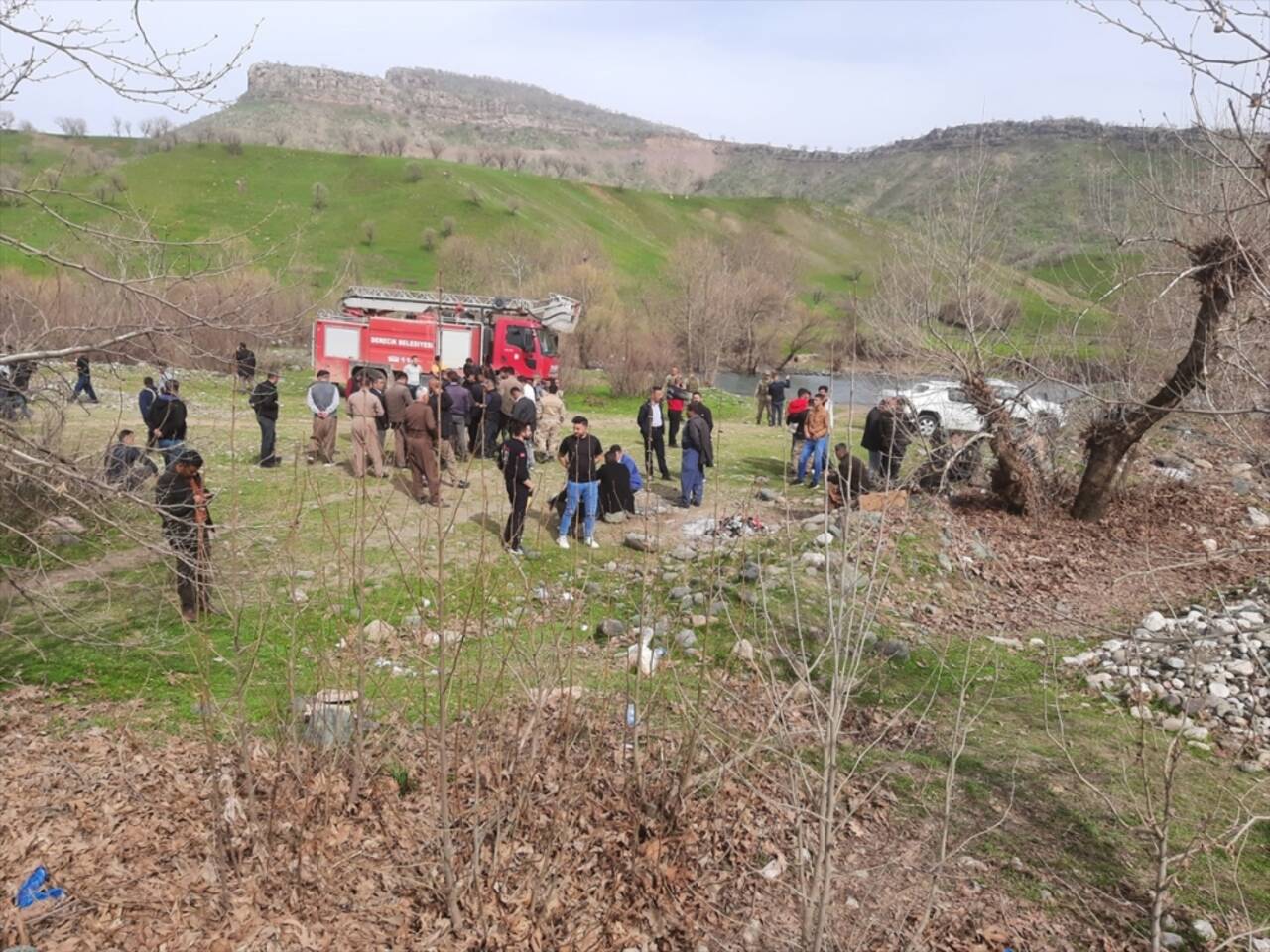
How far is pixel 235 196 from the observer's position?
58.9 metres

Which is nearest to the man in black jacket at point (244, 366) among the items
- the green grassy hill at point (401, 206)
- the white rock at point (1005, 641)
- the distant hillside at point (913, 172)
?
the white rock at point (1005, 641)

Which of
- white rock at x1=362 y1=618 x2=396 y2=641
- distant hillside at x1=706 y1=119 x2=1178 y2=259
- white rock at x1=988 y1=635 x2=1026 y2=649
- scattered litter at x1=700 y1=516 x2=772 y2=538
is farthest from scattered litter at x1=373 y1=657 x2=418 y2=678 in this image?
distant hillside at x1=706 y1=119 x2=1178 y2=259

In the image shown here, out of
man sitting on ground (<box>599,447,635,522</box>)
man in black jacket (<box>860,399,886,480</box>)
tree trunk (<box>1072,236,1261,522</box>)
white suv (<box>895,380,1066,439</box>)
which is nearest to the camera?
tree trunk (<box>1072,236,1261,522</box>)

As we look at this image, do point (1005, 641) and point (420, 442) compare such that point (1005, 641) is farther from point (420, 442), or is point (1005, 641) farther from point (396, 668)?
point (420, 442)

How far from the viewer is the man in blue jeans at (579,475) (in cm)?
928

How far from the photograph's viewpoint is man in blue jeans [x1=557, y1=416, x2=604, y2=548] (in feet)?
30.5

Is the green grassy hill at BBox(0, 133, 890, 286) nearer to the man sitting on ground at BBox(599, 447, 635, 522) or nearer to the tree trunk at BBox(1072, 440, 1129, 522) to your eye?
the man sitting on ground at BBox(599, 447, 635, 522)

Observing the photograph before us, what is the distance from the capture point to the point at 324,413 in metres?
12.4

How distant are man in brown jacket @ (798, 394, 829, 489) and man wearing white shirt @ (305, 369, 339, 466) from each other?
22.6 ft

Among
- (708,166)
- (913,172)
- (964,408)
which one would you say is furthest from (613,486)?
(708,166)

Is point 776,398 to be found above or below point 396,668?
above

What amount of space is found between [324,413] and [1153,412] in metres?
10.7

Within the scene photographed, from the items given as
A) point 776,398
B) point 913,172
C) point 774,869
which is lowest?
point 774,869

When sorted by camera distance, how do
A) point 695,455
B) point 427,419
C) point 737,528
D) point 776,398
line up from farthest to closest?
point 776,398
point 695,455
point 427,419
point 737,528
